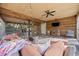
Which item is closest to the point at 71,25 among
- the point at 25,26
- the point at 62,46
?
the point at 62,46

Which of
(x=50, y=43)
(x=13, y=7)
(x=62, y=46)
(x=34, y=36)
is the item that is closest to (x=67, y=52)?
(x=62, y=46)

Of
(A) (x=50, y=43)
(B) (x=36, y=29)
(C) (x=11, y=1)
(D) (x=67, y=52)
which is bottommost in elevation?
(D) (x=67, y=52)

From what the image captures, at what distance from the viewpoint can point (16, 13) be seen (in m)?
1.70

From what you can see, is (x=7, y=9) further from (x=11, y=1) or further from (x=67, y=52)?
(x=67, y=52)

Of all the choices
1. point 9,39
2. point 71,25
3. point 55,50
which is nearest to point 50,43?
point 55,50

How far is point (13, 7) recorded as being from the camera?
1.71 metres

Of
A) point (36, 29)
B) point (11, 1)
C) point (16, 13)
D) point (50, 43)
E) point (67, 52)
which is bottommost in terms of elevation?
point (67, 52)

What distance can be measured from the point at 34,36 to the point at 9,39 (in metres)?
0.33

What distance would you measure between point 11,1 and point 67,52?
996 mm

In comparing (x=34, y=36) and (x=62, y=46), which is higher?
(x=34, y=36)

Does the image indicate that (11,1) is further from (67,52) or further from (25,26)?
(67,52)

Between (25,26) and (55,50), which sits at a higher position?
(25,26)

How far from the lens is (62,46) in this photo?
5.71 feet

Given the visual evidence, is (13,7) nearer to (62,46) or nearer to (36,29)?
(36,29)
